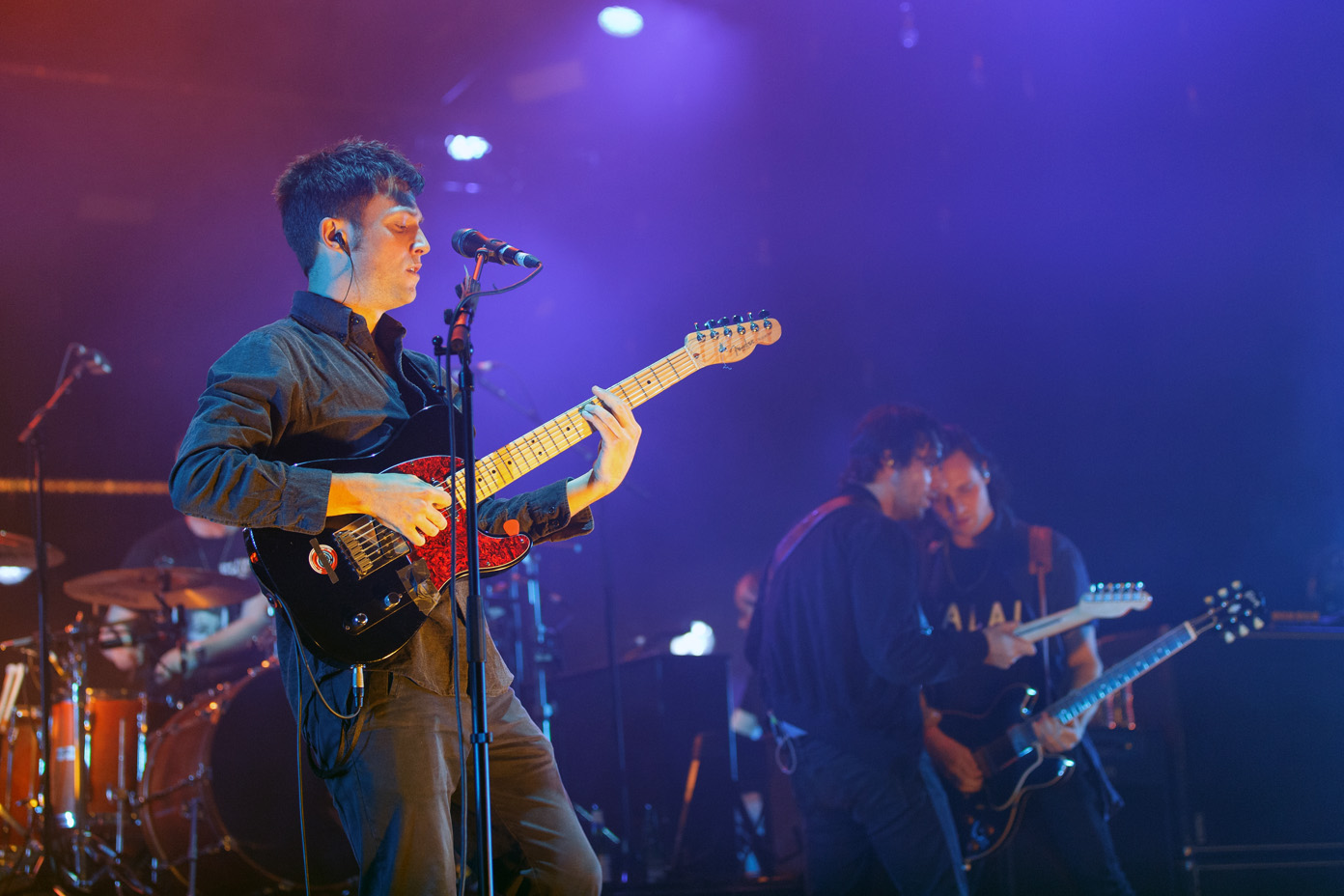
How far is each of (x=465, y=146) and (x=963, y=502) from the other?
4.64 m

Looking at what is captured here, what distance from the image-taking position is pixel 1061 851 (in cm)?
487

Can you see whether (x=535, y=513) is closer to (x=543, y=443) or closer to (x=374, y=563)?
(x=543, y=443)

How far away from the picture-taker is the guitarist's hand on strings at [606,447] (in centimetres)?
270

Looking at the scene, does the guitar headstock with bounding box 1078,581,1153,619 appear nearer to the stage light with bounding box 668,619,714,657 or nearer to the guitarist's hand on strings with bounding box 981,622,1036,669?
the guitarist's hand on strings with bounding box 981,622,1036,669

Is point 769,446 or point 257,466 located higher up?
point 769,446

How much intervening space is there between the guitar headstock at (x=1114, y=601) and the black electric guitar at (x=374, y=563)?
368 centimetres

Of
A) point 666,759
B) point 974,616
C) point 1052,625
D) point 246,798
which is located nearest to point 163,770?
point 246,798

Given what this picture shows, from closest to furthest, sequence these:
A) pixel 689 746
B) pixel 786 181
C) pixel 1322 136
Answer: pixel 689 746, pixel 1322 136, pixel 786 181

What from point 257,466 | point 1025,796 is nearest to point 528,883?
point 257,466

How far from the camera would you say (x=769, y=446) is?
838 centimetres

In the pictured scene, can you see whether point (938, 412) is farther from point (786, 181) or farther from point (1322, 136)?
point (1322, 136)

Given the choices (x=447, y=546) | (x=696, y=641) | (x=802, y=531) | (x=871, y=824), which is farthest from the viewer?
(x=696, y=641)

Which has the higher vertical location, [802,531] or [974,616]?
[802,531]

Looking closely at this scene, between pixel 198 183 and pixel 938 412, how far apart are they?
563 cm
